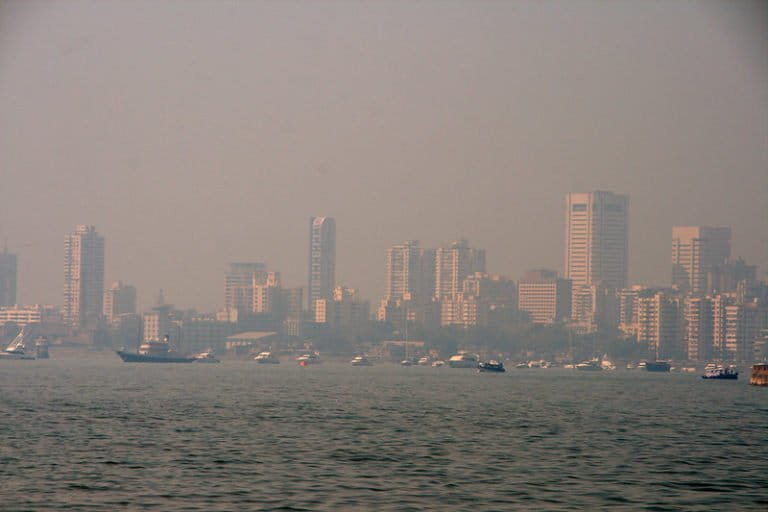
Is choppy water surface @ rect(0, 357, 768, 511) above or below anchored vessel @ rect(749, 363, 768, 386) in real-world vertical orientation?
above

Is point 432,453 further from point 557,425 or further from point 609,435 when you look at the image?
point 557,425

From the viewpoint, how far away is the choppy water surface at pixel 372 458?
41.1 m

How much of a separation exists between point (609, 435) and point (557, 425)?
7903 mm

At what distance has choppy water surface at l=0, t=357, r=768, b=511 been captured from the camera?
41062mm

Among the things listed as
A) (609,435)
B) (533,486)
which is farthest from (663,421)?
(533,486)

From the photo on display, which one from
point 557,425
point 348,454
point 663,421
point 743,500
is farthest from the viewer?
point 663,421

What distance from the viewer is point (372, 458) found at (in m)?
52.8

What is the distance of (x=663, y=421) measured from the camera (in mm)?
83375

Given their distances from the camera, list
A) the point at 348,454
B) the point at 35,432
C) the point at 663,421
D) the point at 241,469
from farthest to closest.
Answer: the point at 663,421
the point at 35,432
the point at 348,454
the point at 241,469

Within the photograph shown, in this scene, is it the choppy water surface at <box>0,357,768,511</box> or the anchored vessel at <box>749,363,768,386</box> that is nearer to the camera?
the choppy water surface at <box>0,357,768,511</box>

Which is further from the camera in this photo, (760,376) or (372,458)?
(760,376)

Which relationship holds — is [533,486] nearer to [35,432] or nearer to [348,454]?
[348,454]

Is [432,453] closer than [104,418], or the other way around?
[432,453]

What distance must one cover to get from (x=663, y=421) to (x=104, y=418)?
36.3 meters
